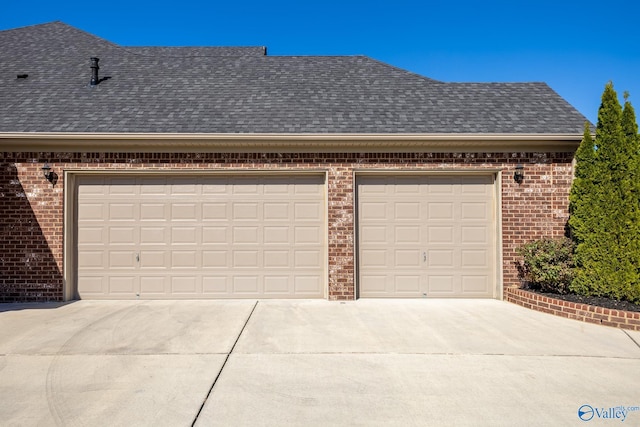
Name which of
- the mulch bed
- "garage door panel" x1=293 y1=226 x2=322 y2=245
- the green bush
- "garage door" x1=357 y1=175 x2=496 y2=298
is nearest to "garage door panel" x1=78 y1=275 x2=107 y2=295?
"garage door panel" x1=293 y1=226 x2=322 y2=245

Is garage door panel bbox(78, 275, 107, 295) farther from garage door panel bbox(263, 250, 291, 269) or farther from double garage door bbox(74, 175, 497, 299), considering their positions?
garage door panel bbox(263, 250, 291, 269)

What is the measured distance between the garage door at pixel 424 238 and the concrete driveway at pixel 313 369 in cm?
125

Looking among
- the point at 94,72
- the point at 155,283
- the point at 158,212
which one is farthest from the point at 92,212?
the point at 94,72

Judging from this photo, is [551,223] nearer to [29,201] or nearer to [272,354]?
[272,354]

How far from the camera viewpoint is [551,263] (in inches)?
294

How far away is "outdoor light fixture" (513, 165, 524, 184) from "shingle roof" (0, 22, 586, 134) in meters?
0.76

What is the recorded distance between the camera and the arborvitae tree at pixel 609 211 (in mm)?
6910

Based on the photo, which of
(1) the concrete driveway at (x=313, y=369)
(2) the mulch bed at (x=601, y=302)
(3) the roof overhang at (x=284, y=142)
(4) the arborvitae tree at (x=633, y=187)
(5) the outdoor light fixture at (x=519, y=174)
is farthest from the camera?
(5) the outdoor light fixture at (x=519, y=174)

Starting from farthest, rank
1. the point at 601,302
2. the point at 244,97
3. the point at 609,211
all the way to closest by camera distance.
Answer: the point at 244,97 < the point at 609,211 < the point at 601,302

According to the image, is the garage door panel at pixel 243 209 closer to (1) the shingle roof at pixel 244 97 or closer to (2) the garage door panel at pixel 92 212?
(1) the shingle roof at pixel 244 97

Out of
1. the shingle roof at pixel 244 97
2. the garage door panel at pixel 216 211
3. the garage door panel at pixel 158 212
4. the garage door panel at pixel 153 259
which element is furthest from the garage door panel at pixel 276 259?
the shingle roof at pixel 244 97

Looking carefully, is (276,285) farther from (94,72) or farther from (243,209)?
(94,72)

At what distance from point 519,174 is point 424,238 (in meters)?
2.30

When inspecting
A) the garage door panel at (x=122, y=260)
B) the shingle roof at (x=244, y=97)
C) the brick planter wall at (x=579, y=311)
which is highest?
the shingle roof at (x=244, y=97)
